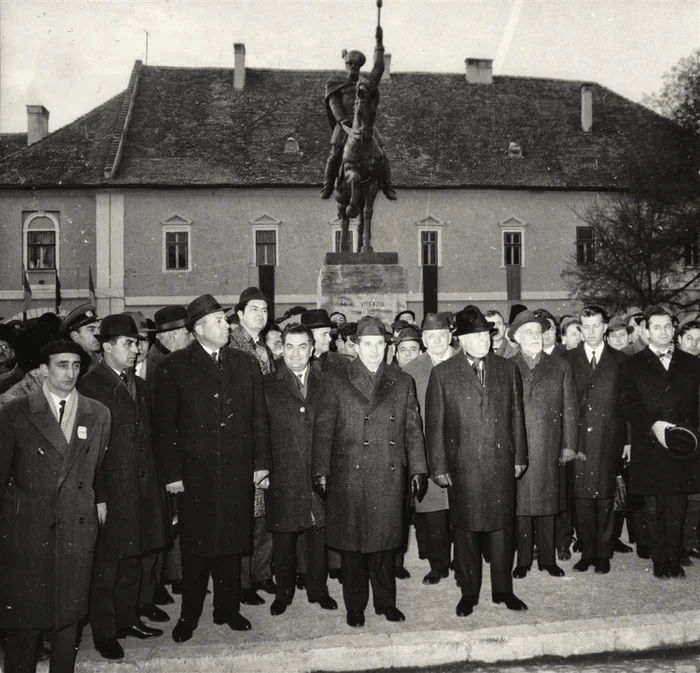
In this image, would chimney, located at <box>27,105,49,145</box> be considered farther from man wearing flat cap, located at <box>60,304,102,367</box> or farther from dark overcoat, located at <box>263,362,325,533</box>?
dark overcoat, located at <box>263,362,325,533</box>

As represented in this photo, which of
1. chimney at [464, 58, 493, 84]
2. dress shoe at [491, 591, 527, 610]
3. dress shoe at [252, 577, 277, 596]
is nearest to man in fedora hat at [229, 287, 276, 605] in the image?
dress shoe at [252, 577, 277, 596]

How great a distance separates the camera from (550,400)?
632cm

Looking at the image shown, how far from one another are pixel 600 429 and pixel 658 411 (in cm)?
49

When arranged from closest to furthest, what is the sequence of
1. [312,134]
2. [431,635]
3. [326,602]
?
1. [431,635]
2. [326,602]
3. [312,134]

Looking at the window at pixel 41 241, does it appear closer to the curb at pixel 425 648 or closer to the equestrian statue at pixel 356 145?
the equestrian statue at pixel 356 145

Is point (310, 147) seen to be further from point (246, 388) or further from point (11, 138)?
point (246, 388)

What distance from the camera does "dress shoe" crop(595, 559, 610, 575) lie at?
6.30 metres

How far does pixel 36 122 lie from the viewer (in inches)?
1350

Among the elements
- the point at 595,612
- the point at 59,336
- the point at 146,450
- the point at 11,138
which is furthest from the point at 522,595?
the point at 11,138

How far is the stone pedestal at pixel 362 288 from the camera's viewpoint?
450 inches

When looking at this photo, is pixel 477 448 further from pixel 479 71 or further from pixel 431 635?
pixel 479 71

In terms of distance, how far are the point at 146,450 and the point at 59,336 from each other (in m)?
0.91

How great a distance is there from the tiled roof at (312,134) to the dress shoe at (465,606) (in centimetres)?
2495

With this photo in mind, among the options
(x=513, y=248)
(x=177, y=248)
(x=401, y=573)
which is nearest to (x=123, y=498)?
(x=401, y=573)
